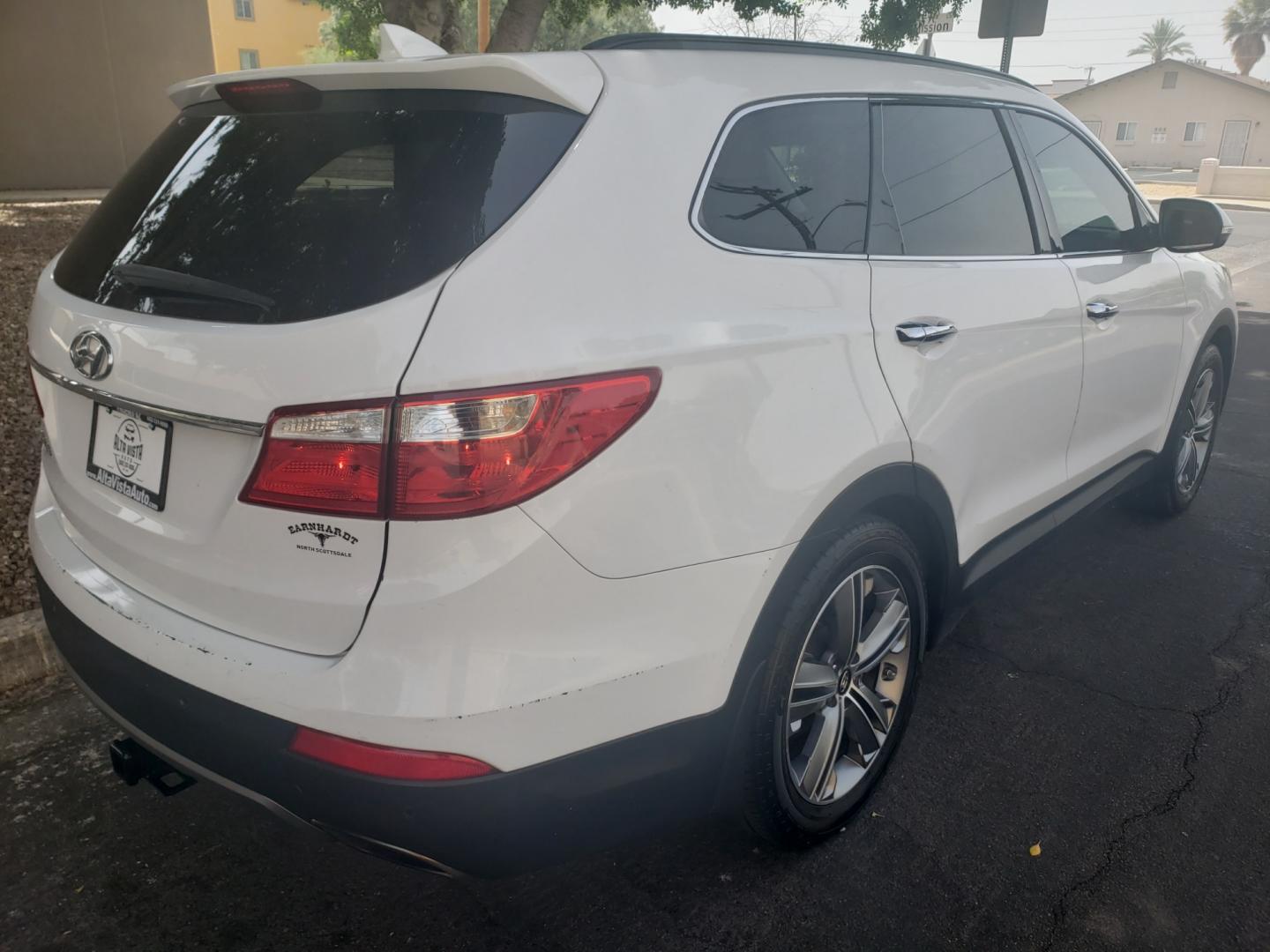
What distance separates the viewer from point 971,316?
2.70 m

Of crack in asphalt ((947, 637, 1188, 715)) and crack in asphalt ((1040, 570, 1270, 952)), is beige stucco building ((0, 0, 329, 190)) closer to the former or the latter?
crack in asphalt ((947, 637, 1188, 715))

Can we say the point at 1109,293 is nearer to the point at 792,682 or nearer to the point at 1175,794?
the point at 1175,794

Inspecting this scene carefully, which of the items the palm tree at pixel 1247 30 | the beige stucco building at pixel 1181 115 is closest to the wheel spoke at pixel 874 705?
the beige stucco building at pixel 1181 115

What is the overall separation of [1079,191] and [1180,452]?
1.65 m

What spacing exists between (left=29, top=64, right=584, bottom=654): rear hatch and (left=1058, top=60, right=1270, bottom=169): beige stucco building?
59.8 meters

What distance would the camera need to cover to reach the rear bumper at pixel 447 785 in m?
1.77

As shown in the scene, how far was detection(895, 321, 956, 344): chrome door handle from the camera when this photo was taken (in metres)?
2.44

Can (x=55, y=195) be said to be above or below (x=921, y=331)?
below

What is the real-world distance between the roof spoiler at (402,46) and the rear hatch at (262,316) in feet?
0.84

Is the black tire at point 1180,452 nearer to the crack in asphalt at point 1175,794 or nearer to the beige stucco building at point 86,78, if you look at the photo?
the crack in asphalt at point 1175,794

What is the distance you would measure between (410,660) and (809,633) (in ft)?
3.17

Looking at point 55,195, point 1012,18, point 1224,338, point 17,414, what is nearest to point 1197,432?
point 1224,338

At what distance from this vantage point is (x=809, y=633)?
2.28 meters

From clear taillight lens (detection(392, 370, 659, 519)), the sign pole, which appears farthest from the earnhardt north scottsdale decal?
the sign pole
